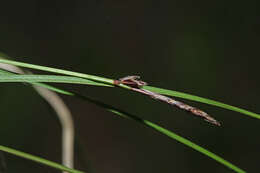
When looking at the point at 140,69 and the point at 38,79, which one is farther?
the point at 140,69

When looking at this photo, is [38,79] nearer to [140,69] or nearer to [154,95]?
[154,95]

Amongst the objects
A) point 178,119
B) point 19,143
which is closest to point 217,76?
point 178,119

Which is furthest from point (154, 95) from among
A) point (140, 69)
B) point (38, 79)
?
point (140, 69)

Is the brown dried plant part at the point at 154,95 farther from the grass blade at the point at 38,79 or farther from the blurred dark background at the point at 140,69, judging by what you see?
the blurred dark background at the point at 140,69

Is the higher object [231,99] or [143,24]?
[143,24]

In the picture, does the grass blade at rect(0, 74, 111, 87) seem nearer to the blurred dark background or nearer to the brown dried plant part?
the brown dried plant part

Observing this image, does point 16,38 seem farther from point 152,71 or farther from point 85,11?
point 152,71

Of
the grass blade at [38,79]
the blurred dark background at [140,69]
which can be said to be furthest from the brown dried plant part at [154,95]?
the blurred dark background at [140,69]

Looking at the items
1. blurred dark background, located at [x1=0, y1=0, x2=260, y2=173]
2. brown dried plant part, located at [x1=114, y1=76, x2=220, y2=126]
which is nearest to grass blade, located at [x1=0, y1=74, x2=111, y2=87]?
brown dried plant part, located at [x1=114, y1=76, x2=220, y2=126]

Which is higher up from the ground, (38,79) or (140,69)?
(38,79)
